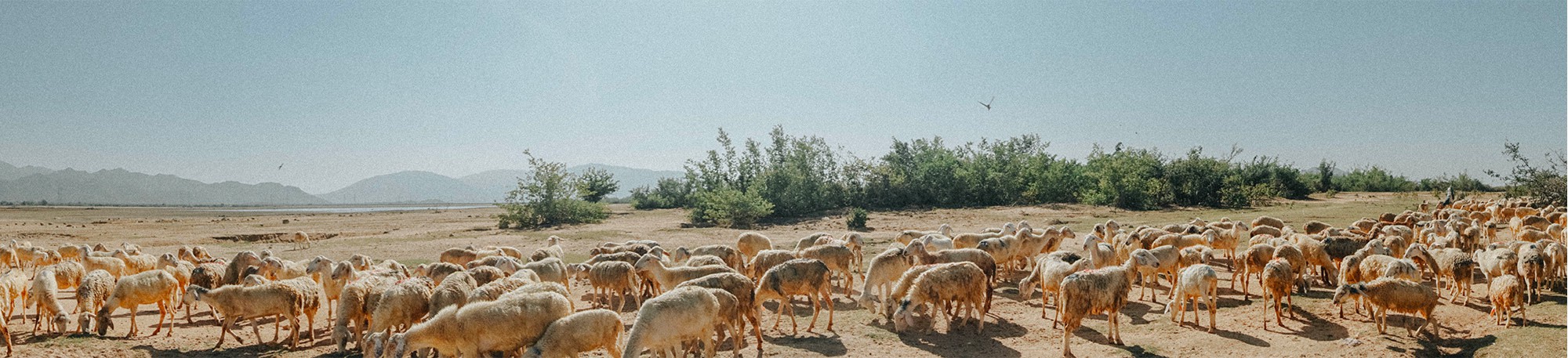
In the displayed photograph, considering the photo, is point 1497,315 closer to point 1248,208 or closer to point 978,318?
point 978,318

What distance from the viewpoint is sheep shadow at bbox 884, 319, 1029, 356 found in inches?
423

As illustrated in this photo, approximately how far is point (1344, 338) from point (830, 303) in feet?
24.5

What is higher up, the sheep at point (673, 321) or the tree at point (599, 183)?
the tree at point (599, 183)

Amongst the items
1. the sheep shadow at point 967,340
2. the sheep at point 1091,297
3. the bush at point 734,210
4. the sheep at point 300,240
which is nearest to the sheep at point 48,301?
the sheep shadow at point 967,340

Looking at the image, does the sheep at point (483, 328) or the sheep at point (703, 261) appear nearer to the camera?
the sheep at point (483, 328)

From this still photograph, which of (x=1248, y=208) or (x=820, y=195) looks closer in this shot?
(x=1248, y=208)

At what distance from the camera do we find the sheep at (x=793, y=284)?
39.1ft

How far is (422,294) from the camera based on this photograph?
1106 centimetres

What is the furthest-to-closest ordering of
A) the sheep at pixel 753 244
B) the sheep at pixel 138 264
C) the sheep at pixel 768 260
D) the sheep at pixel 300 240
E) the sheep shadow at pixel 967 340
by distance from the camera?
the sheep at pixel 300 240
the sheep at pixel 753 244
the sheep at pixel 138 264
the sheep at pixel 768 260
the sheep shadow at pixel 967 340

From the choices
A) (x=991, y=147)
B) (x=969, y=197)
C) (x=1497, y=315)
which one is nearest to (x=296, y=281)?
(x=1497, y=315)

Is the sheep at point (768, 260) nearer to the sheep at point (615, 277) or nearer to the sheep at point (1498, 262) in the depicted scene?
the sheep at point (615, 277)

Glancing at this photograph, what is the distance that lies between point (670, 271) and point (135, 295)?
8.49 meters

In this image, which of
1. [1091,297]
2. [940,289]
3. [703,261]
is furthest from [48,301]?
[1091,297]

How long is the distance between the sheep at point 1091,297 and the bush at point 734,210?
28.1 m
